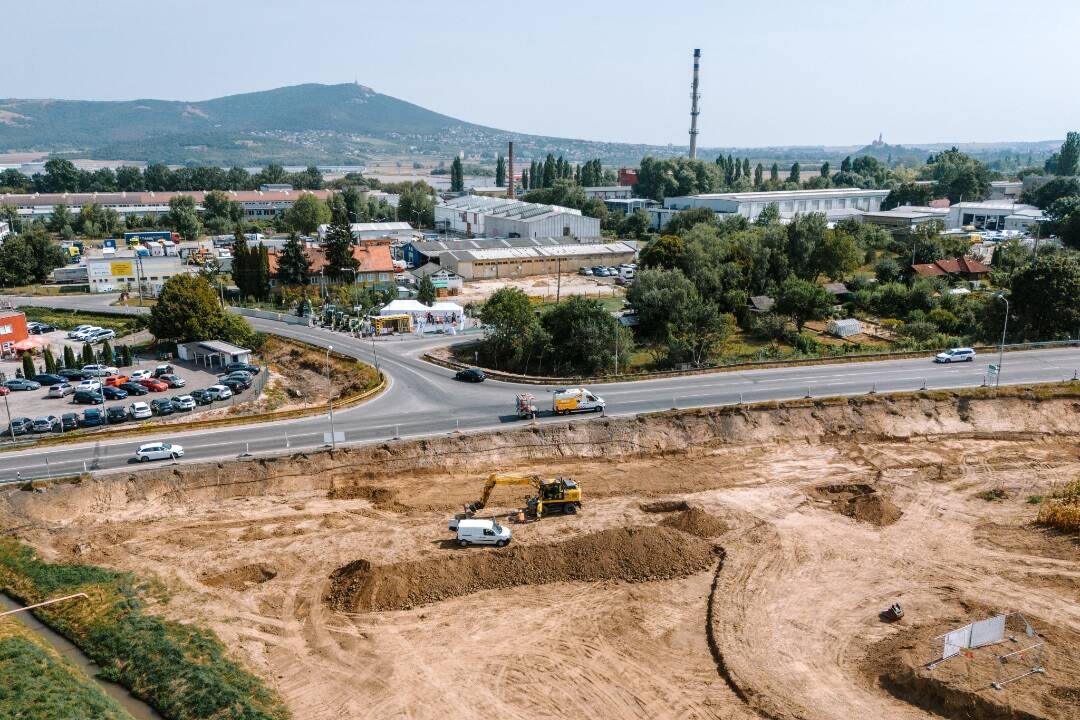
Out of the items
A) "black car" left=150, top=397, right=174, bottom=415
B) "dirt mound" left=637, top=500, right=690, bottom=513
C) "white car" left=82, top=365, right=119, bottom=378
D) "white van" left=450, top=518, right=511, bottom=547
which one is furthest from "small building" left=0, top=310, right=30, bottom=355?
"dirt mound" left=637, top=500, right=690, bottom=513

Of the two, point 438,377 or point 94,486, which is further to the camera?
point 438,377

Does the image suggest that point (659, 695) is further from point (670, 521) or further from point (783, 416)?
point (783, 416)

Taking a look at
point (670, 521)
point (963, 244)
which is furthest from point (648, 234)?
point (670, 521)

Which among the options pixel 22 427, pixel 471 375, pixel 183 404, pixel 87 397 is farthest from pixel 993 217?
pixel 22 427

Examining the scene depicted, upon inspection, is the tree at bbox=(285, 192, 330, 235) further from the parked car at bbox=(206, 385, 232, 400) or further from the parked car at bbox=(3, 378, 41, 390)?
the parked car at bbox=(206, 385, 232, 400)

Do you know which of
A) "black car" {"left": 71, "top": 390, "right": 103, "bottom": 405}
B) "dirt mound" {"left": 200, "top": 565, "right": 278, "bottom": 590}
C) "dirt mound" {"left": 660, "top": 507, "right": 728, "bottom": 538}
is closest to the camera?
"dirt mound" {"left": 200, "top": 565, "right": 278, "bottom": 590}

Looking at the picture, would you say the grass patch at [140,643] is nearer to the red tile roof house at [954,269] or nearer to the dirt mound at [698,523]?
the dirt mound at [698,523]
